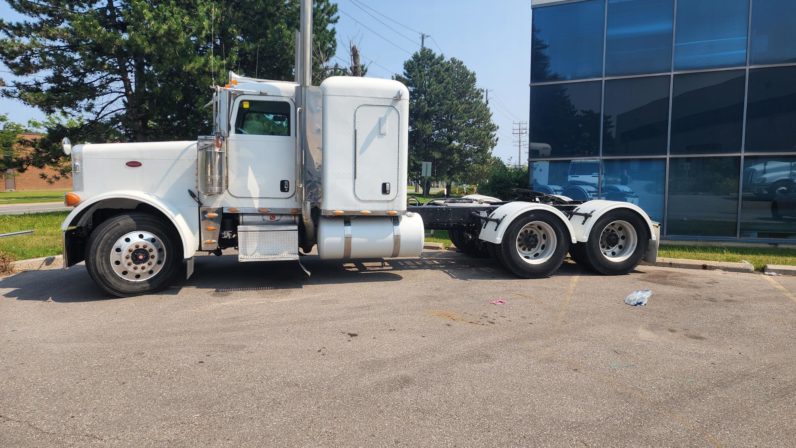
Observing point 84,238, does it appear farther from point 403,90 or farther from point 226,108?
point 403,90

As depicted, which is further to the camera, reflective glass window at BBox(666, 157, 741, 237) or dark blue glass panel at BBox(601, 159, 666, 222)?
dark blue glass panel at BBox(601, 159, 666, 222)

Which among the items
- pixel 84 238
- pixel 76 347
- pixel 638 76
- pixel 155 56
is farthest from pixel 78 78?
pixel 638 76

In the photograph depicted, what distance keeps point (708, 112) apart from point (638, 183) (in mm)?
2261

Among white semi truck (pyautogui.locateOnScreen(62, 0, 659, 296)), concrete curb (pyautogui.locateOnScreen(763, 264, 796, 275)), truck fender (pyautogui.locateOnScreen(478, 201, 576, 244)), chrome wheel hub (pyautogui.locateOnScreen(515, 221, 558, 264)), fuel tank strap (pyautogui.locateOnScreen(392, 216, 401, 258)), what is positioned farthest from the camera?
concrete curb (pyautogui.locateOnScreen(763, 264, 796, 275))

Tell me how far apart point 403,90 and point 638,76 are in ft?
27.5

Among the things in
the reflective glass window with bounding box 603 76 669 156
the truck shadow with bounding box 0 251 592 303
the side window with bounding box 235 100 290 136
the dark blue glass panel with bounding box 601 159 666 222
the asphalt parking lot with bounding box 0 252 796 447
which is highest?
the reflective glass window with bounding box 603 76 669 156

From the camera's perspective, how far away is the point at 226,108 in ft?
23.7

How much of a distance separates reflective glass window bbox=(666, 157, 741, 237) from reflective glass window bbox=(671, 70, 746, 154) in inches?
14.1

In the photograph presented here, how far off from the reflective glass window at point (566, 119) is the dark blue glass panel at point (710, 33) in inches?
83.8

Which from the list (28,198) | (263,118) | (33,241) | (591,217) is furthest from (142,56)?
(28,198)

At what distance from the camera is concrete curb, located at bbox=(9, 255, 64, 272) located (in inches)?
327

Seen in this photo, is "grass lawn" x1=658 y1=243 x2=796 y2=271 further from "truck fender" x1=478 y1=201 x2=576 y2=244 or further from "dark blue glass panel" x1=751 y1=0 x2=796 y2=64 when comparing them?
"dark blue glass panel" x1=751 y1=0 x2=796 y2=64

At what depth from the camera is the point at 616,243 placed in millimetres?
8781

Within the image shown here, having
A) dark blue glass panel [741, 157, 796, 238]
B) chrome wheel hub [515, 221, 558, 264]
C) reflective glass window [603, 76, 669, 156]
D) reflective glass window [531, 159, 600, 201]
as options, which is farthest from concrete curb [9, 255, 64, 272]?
dark blue glass panel [741, 157, 796, 238]
